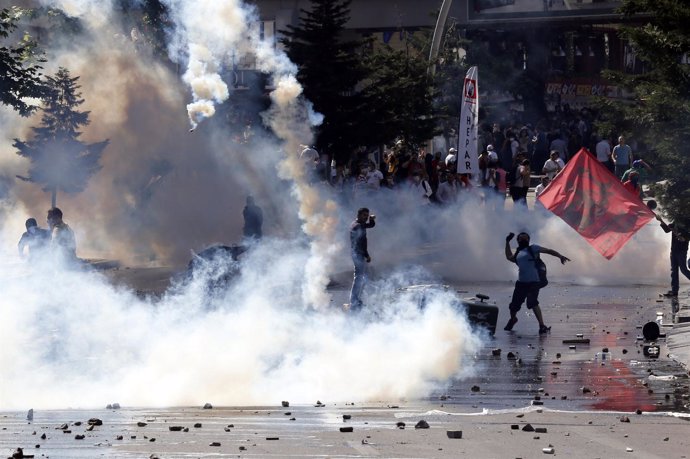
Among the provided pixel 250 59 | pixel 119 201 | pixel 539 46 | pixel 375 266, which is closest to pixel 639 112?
pixel 375 266

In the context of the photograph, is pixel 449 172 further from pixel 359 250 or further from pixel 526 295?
pixel 526 295

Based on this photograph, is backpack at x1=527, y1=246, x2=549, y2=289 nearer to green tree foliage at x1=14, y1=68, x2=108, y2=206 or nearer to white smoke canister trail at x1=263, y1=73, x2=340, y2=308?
white smoke canister trail at x1=263, y1=73, x2=340, y2=308

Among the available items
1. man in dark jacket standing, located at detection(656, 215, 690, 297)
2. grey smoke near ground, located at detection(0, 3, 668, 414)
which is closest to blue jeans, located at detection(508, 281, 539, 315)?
grey smoke near ground, located at detection(0, 3, 668, 414)

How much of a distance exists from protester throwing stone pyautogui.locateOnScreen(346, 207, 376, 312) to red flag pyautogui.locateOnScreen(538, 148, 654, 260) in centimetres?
383

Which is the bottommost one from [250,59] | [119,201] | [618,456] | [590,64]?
[618,456]

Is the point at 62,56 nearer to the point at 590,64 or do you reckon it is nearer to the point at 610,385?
the point at 610,385

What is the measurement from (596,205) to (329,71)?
12653 mm

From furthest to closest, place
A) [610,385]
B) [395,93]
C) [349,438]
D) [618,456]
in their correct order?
[395,93] < [610,385] < [349,438] < [618,456]

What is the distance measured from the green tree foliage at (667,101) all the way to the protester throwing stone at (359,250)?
14.2 feet

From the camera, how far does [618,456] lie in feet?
32.8

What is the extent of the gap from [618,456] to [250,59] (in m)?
17.8

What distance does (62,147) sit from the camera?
3002 cm

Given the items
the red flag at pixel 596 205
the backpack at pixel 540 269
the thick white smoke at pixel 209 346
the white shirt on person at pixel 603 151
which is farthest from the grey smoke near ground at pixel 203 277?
the white shirt on person at pixel 603 151

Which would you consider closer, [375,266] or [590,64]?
[375,266]
